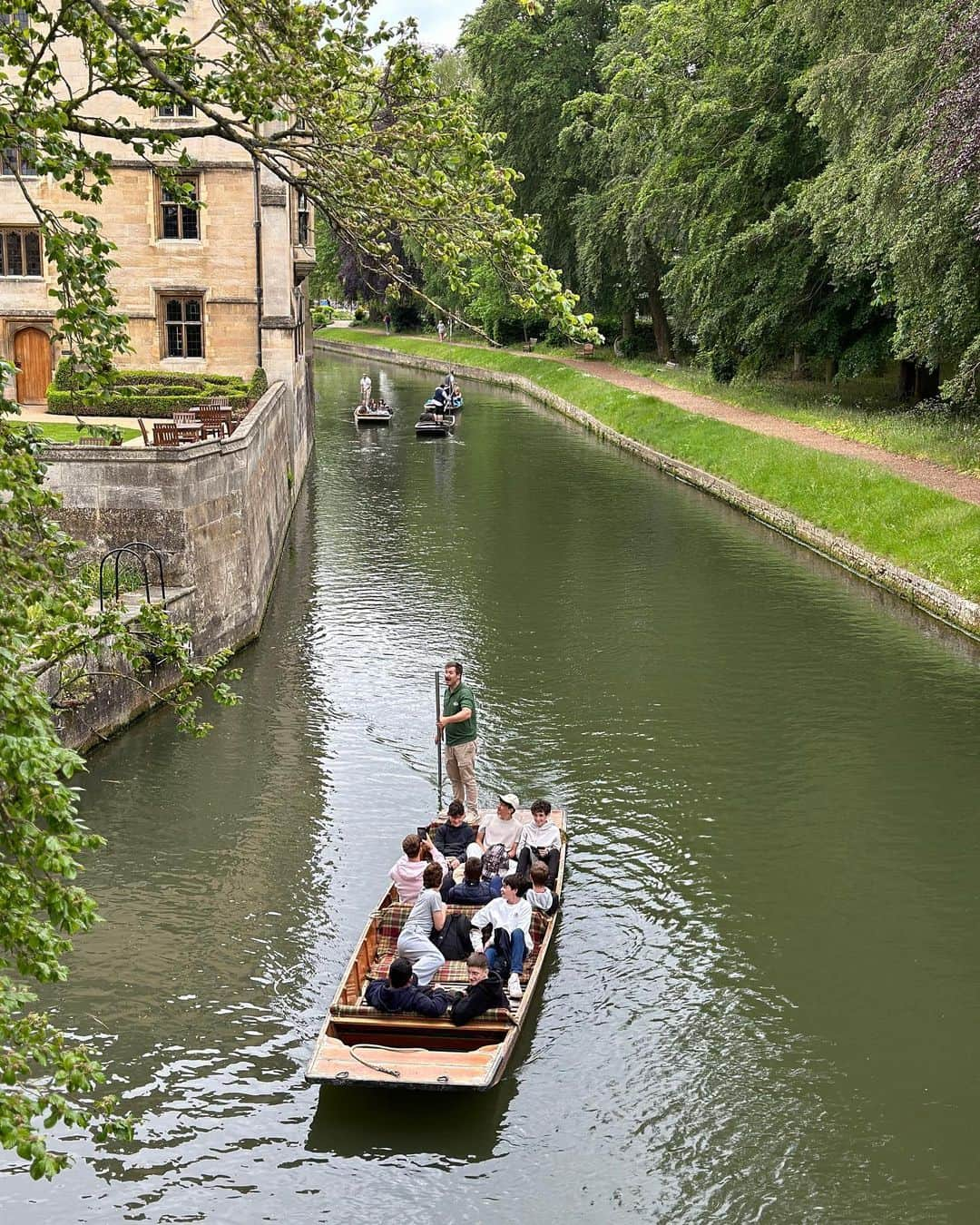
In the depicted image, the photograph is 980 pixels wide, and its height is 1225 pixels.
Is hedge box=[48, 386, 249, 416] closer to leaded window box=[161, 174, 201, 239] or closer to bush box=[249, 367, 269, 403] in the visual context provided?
bush box=[249, 367, 269, 403]

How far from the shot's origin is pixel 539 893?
14.6m

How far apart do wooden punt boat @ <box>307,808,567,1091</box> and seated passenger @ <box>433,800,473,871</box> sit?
8.01ft

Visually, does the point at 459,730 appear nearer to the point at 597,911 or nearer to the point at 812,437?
the point at 597,911

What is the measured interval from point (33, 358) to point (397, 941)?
3158 centimetres

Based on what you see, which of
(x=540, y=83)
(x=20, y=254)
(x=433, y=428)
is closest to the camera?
(x=20, y=254)

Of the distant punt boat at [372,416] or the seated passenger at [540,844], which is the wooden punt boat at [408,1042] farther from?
the distant punt boat at [372,416]

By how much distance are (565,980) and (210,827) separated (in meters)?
5.56

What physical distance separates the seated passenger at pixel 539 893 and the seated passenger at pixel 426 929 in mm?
1003

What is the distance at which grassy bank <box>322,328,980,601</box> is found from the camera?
2873 cm

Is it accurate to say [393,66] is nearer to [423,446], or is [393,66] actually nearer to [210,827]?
[210,827]

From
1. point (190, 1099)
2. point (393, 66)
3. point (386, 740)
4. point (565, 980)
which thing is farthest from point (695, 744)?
point (393, 66)

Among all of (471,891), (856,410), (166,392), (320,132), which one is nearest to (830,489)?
(856,410)

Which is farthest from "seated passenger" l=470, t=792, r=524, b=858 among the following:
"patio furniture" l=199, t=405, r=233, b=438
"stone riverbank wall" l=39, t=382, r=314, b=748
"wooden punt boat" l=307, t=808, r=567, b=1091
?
"patio furniture" l=199, t=405, r=233, b=438

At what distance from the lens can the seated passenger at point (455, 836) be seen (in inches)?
627
